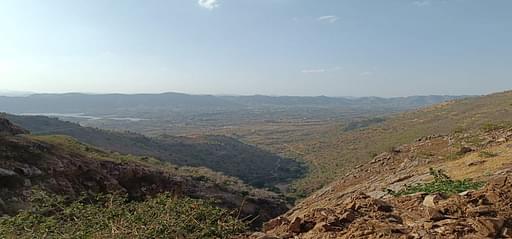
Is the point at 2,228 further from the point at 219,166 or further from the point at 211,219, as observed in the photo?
the point at 219,166

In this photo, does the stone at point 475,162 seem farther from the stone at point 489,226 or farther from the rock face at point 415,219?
the stone at point 489,226

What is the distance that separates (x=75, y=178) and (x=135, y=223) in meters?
12.7

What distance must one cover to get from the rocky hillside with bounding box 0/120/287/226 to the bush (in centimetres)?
617

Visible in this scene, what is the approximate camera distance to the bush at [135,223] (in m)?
5.80

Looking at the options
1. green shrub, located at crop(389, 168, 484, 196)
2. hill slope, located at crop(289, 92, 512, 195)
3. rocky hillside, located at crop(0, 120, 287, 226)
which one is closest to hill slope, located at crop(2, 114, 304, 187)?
hill slope, located at crop(289, 92, 512, 195)

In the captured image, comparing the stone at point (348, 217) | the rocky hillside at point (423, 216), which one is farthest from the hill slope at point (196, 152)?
the stone at point (348, 217)

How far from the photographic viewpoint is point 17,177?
48.3ft

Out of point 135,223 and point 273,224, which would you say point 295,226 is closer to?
point 273,224

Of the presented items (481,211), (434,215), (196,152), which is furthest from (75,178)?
(196,152)

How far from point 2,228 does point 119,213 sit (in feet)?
5.71

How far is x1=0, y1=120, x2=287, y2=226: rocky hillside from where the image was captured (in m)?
14.7

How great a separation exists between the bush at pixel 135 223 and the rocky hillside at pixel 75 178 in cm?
617

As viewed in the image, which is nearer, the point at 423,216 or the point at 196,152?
the point at 423,216

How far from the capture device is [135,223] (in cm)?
604
